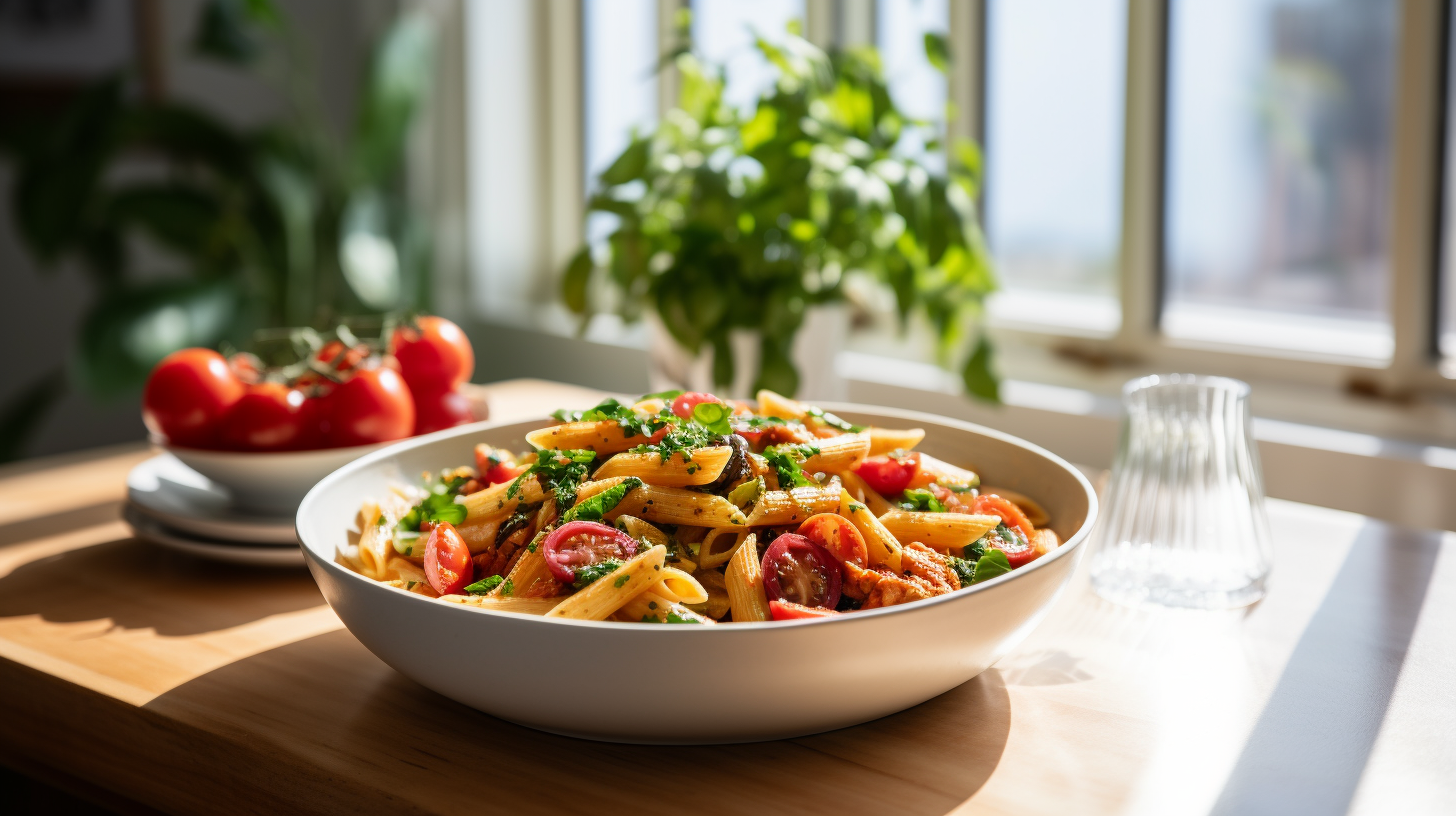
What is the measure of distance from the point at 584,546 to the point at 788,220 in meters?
→ 0.87

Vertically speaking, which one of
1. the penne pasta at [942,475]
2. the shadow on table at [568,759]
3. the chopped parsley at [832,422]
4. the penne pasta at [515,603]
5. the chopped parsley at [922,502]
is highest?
the chopped parsley at [832,422]

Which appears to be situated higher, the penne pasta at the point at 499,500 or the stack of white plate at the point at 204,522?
the penne pasta at the point at 499,500

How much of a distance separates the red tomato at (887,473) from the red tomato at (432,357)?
0.50 metres

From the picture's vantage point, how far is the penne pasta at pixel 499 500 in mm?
837

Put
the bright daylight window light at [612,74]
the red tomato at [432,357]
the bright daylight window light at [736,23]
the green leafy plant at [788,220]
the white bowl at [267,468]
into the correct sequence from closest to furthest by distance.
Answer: the white bowl at [267,468] → the red tomato at [432,357] → the green leafy plant at [788,220] → the bright daylight window light at [736,23] → the bright daylight window light at [612,74]

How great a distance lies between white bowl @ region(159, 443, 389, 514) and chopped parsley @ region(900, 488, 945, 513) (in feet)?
1.59

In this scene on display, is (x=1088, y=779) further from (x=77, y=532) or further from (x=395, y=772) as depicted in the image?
(x=77, y=532)

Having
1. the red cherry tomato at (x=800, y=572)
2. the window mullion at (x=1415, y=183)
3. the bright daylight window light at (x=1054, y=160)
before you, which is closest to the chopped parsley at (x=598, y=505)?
the red cherry tomato at (x=800, y=572)

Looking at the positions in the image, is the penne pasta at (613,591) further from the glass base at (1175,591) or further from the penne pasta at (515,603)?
the glass base at (1175,591)

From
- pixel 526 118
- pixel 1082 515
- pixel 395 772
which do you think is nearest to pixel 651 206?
pixel 1082 515

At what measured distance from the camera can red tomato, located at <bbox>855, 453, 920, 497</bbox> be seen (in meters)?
0.90

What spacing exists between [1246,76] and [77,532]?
70.5 inches

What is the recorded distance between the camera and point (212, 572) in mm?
1058

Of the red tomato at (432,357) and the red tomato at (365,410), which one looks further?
the red tomato at (432,357)
